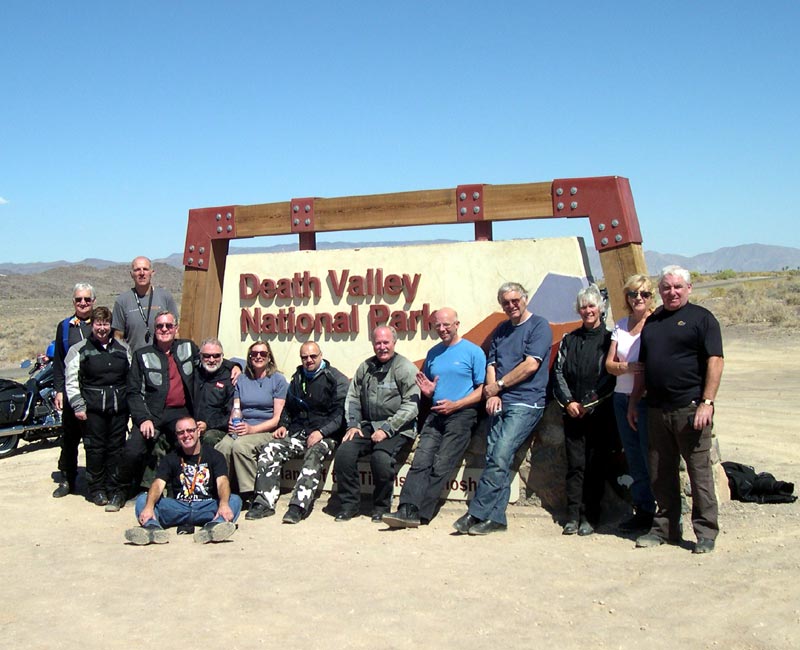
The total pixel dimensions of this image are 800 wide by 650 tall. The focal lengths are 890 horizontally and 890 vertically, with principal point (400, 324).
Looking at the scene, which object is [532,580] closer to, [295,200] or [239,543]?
[239,543]

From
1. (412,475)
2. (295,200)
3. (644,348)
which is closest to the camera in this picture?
(644,348)

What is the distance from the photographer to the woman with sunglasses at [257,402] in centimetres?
694

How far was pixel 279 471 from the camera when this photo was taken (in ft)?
22.6

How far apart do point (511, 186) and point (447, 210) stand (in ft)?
1.81

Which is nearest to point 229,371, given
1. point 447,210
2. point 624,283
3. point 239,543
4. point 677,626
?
point 239,543

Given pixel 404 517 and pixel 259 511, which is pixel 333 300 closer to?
pixel 259 511

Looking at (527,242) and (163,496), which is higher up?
(527,242)

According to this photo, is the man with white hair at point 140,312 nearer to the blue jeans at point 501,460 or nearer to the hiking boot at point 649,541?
the blue jeans at point 501,460

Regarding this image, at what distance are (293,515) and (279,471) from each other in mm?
488

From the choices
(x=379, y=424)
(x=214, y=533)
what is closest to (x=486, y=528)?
(x=379, y=424)

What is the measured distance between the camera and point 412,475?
21.0 feet

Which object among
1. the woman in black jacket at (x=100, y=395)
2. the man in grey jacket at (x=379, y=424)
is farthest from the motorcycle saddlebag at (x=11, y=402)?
the man in grey jacket at (x=379, y=424)

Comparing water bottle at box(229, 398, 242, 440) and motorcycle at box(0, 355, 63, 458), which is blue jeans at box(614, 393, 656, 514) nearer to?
water bottle at box(229, 398, 242, 440)

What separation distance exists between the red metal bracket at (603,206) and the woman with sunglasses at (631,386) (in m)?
0.62
